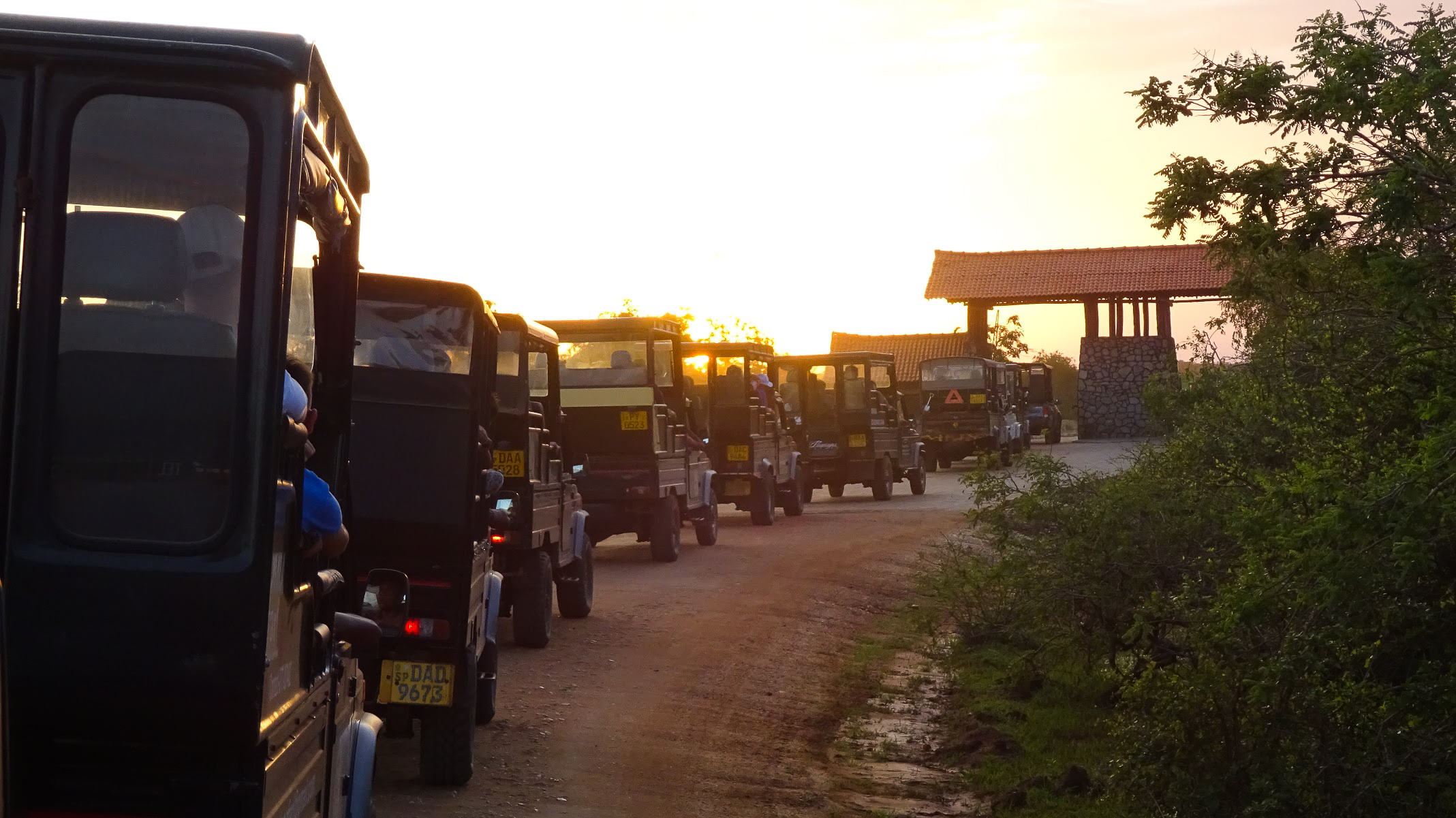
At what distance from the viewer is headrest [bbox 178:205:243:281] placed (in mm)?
2938

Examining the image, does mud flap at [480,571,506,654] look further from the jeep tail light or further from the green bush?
the green bush

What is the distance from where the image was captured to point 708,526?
19.5m

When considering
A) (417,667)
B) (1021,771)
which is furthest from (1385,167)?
(417,667)

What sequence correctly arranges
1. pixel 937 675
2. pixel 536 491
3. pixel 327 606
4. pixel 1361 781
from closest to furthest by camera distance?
pixel 327 606 → pixel 1361 781 → pixel 536 491 → pixel 937 675

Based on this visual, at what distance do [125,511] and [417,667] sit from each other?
4392mm

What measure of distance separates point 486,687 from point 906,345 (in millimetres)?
58644

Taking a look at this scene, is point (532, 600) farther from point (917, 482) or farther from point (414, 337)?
point (917, 482)

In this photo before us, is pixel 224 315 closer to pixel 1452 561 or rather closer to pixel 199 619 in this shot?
pixel 199 619

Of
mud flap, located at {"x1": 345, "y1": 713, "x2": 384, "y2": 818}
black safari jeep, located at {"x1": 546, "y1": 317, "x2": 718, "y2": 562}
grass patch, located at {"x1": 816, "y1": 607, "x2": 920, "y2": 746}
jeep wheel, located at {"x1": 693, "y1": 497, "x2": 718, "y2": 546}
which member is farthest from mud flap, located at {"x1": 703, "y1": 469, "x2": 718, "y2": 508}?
mud flap, located at {"x1": 345, "y1": 713, "x2": 384, "y2": 818}

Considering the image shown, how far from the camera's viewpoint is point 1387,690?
5680mm

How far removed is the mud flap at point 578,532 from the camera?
480 inches

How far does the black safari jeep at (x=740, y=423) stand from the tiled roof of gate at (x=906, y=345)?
40.8m

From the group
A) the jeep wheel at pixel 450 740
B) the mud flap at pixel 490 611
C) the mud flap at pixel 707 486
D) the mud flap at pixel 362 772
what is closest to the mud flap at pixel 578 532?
the mud flap at pixel 490 611

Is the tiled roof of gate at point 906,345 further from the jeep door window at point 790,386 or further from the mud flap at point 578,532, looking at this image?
the mud flap at point 578,532
